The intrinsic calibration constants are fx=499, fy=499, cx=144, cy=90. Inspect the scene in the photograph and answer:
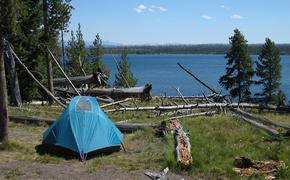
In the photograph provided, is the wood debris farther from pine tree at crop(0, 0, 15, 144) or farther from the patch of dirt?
pine tree at crop(0, 0, 15, 144)

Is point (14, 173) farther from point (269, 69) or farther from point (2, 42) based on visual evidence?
point (269, 69)

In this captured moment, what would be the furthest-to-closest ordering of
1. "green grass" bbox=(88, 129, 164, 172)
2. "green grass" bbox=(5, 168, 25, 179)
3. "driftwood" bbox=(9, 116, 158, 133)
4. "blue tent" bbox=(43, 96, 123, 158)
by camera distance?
"driftwood" bbox=(9, 116, 158, 133)
"blue tent" bbox=(43, 96, 123, 158)
"green grass" bbox=(88, 129, 164, 172)
"green grass" bbox=(5, 168, 25, 179)

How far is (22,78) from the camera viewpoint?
30141mm

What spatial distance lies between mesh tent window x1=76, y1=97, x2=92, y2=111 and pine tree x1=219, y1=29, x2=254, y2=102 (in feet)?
115

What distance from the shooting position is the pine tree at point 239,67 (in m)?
49.4

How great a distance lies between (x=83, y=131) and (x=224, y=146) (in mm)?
4200

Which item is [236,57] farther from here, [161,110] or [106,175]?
[106,175]

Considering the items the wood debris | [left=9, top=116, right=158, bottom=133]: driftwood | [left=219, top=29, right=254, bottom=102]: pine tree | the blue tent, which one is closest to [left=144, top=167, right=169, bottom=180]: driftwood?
the wood debris

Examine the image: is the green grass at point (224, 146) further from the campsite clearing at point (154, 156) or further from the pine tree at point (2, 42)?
the pine tree at point (2, 42)

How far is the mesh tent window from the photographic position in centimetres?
1540

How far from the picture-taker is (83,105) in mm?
15531

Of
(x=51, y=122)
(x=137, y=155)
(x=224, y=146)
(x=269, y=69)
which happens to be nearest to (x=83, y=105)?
(x=137, y=155)

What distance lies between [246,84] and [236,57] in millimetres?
2921

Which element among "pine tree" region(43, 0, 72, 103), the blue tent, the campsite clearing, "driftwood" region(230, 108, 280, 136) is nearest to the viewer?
the campsite clearing
